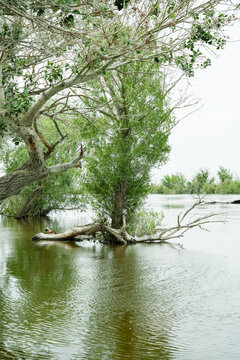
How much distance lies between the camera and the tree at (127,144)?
1583 centimetres

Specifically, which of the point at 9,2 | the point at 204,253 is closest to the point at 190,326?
the point at 9,2

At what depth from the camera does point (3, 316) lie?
740 cm

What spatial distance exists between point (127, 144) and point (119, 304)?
878 centimetres

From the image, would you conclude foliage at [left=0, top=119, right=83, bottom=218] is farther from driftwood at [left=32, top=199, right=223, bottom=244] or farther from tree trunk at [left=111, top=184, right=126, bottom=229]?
tree trunk at [left=111, top=184, right=126, bottom=229]

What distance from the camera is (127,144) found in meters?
16.3

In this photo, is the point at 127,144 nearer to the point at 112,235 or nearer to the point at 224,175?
the point at 112,235

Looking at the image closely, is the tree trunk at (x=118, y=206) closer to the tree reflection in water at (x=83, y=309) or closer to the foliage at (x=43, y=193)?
the tree reflection in water at (x=83, y=309)

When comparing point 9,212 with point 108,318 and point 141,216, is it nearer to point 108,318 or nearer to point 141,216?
point 141,216

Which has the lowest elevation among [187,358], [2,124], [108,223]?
[187,358]

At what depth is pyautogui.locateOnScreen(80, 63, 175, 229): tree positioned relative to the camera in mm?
15828

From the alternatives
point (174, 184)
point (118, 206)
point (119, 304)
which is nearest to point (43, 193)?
point (118, 206)

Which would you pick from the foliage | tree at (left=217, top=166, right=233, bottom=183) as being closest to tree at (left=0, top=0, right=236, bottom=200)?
the foliage

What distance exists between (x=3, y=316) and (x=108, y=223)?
967 centimetres

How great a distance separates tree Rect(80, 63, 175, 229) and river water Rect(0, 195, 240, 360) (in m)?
2.48
